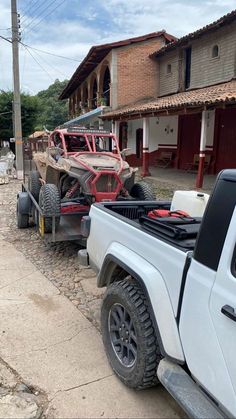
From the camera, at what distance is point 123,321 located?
286 centimetres

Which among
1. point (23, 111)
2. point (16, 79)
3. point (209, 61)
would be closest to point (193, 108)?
point (209, 61)

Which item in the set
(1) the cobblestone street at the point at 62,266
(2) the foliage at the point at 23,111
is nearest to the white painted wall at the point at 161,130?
(1) the cobblestone street at the point at 62,266

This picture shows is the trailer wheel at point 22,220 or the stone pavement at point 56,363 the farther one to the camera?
the trailer wheel at point 22,220

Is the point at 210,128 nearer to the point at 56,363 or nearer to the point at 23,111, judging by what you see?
the point at 56,363

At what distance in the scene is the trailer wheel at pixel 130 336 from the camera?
253 cm

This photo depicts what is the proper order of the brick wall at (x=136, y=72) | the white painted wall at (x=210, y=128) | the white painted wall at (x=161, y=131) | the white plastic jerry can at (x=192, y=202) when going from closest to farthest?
1. the white plastic jerry can at (x=192, y=202)
2. the white painted wall at (x=210, y=128)
3. the white painted wall at (x=161, y=131)
4. the brick wall at (x=136, y=72)

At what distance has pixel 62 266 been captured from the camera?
18.6 ft

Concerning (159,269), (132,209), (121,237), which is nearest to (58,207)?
(132,209)

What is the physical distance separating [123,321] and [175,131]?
1573 centimetres

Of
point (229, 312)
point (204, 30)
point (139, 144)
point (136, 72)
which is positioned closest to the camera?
point (229, 312)

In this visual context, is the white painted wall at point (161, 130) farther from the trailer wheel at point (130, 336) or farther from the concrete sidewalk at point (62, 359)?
the trailer wheel at point (130, 336)

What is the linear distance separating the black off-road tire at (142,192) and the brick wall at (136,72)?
13.6 meters

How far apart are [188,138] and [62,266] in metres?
12.5

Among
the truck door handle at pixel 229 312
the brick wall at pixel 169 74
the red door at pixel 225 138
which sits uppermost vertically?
the brick wall at pixel 169 74
